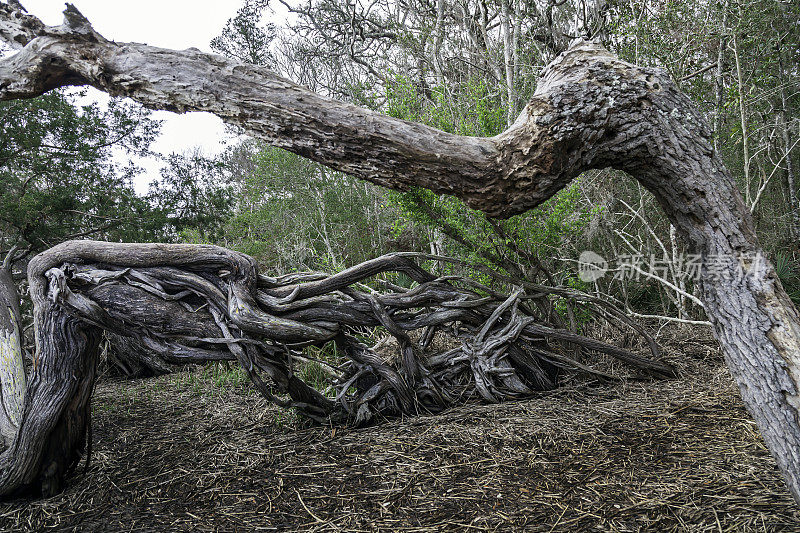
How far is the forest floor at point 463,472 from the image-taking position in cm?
178

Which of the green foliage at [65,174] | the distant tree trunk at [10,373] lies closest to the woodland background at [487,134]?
the green foliage at [65,174]

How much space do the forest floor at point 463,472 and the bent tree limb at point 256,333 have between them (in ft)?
0.62

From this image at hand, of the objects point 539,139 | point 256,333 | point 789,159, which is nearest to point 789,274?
point 789,159

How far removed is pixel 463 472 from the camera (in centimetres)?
216

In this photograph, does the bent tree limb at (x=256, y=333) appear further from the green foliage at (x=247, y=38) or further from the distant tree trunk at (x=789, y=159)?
the green foliage at (x=247, y=38)

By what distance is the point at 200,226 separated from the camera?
20.3 feet

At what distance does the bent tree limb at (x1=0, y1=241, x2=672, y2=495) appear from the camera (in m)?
2.38

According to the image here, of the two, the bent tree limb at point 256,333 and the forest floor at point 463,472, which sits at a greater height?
the bent tree limb at point 256,333

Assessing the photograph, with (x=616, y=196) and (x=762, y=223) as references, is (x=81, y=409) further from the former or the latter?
(x=762, y=223)

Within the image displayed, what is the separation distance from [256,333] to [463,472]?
4.27ft

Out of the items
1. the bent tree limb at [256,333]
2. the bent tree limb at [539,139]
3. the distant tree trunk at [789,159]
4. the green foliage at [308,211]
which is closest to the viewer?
the bent tree limb at [539,139]

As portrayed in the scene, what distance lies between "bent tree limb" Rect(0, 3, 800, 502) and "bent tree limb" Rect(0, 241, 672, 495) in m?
1.04

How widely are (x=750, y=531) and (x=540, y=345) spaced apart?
6.04 feet

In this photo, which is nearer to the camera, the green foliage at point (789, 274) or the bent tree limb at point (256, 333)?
the bent tree limb at point (256, 333)
